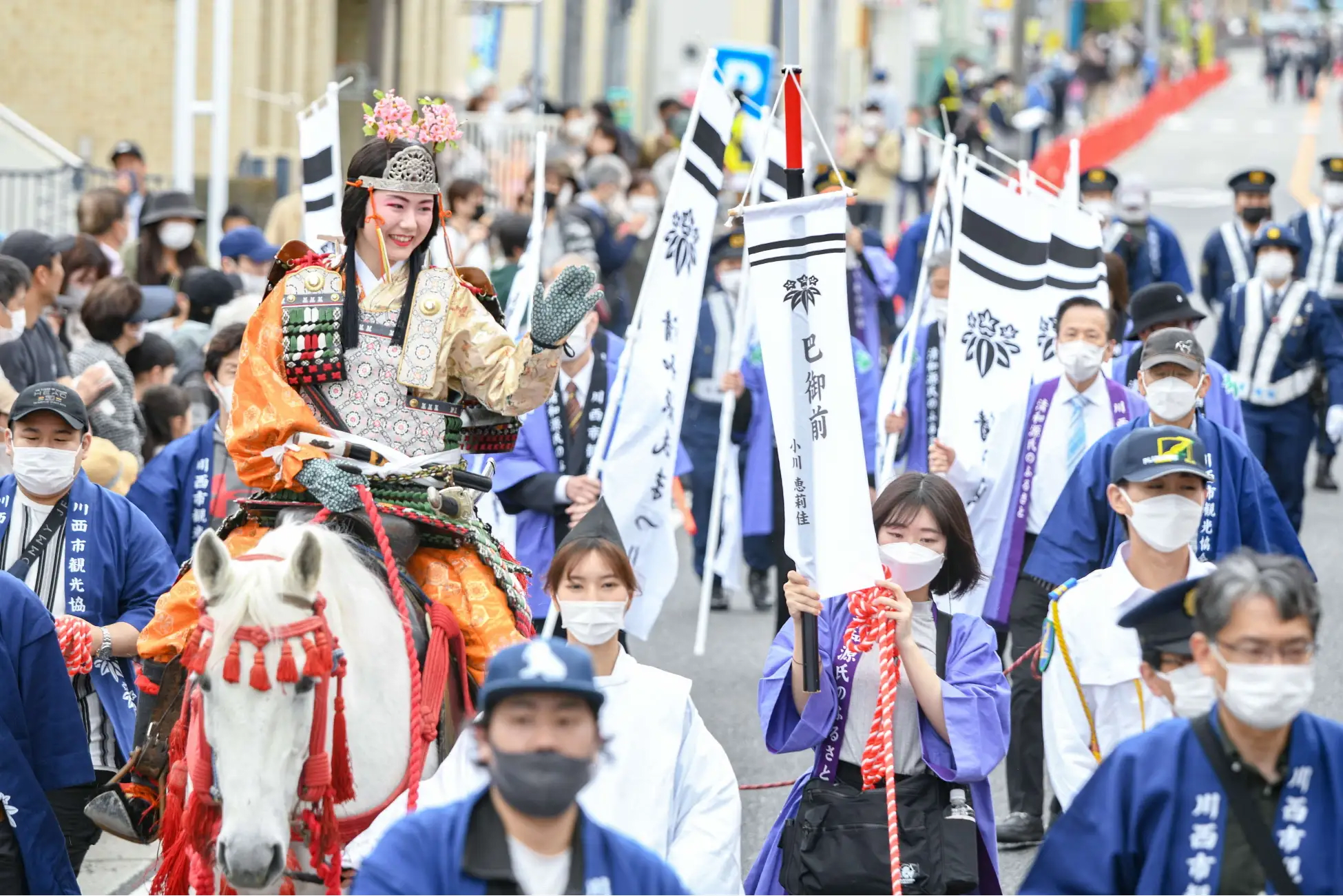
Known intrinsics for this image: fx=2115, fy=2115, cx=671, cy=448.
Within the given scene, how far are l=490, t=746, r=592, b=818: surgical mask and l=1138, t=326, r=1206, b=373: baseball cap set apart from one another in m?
4.45

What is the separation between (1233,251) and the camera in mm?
16266

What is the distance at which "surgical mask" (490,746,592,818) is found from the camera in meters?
3.67

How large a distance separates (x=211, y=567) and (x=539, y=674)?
1666 millimetres

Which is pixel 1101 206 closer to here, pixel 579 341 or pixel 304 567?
pixel 579 341

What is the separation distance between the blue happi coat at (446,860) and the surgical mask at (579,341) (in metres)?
5.73

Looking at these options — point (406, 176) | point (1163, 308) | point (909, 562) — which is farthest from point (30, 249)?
point (909, 562)

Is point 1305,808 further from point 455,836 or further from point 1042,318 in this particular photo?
point 1042,318

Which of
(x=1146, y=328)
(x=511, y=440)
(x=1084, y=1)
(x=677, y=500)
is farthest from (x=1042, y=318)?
(x=1084, y=1)

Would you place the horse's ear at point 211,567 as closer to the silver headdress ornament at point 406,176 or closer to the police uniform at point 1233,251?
the silver headdress ornament at point 406,176

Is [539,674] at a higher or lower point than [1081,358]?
lower

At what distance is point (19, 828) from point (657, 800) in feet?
5.99

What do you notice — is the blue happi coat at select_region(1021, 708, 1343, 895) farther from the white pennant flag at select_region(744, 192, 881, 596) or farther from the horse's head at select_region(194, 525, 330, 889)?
the horse's head at select_region(194, 525, 330, 889)

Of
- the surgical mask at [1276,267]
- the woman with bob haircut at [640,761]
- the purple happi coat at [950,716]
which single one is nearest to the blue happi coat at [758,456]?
the surgical mask at [1276,267]

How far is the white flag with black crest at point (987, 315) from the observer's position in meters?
9.72
